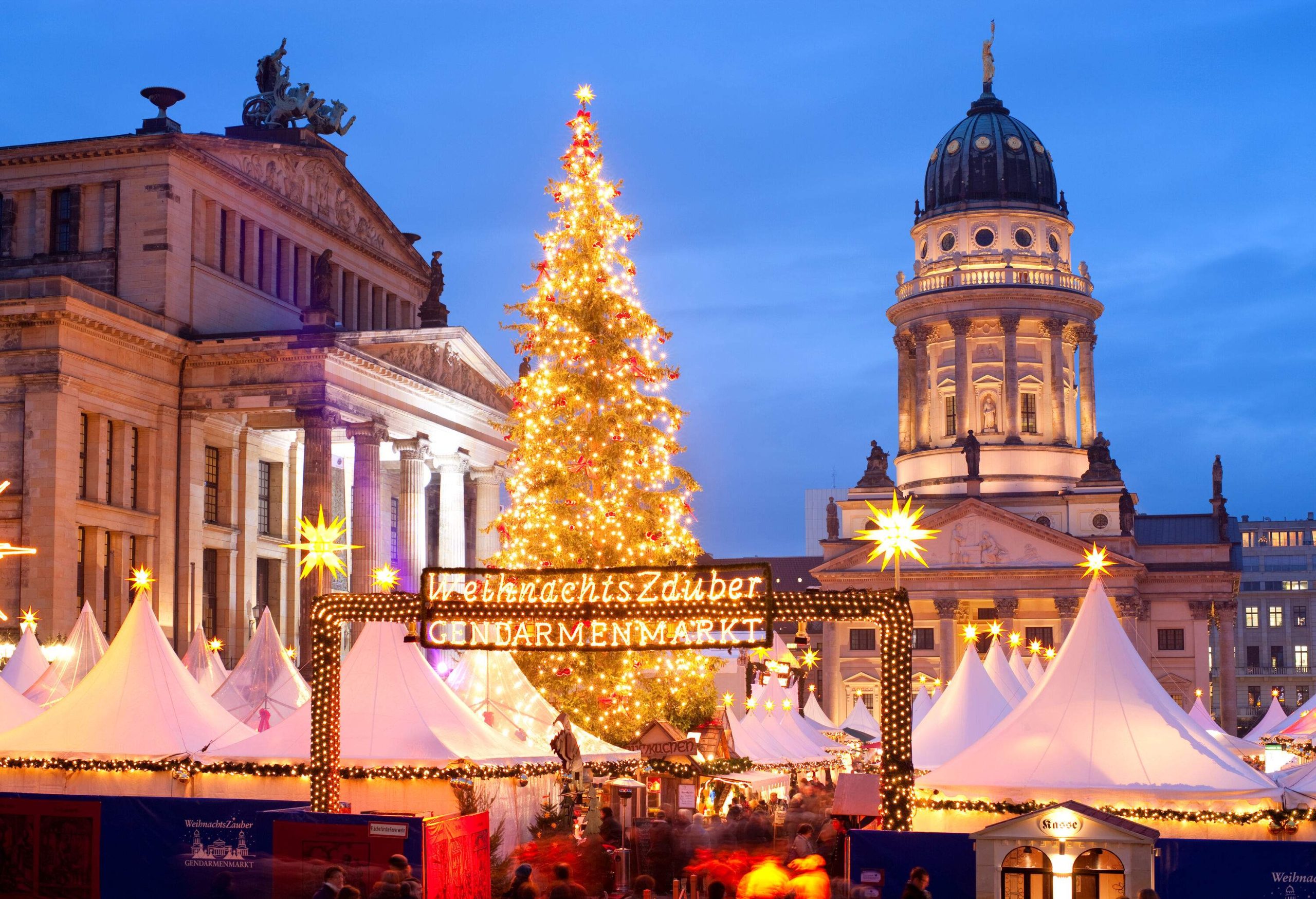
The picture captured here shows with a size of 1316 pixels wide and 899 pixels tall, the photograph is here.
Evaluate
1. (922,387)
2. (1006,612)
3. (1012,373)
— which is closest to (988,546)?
(1006,612)

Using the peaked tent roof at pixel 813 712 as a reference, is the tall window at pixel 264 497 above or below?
above

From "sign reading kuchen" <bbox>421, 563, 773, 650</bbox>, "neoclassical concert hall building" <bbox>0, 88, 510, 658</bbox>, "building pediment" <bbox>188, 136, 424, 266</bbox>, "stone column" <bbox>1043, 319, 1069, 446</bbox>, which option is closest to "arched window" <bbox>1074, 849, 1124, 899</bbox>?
"sign reading kuchen" <bbox>421, 563, 773, 650</bbox>

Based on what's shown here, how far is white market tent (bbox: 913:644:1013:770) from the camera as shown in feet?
127

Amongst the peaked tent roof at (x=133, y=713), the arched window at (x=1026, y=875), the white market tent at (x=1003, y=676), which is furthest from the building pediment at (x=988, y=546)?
the arched window at (x=1026, y=875)

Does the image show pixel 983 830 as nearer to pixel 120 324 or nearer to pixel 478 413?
pixel 120 324

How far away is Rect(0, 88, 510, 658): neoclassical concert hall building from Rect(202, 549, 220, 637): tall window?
0.07 m

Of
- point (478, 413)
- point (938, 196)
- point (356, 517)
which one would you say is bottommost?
point (356, 517)

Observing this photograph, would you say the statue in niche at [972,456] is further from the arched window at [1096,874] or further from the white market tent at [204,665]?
the arched window at [1096,874]

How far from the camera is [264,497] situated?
62.3 metres

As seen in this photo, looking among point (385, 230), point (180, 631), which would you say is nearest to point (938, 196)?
point (385, 230)

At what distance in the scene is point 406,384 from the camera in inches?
2328

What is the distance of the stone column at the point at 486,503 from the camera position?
66562 millimetres

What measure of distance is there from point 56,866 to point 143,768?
729 centimetres

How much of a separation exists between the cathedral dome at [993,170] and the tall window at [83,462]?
225 ft
